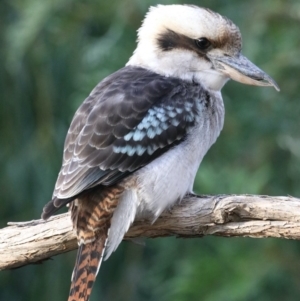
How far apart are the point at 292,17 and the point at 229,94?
58 cm

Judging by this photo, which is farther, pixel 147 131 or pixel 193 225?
pixel 147 131

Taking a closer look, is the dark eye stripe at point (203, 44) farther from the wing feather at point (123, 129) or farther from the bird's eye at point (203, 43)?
the wing feather at point (123, 129)

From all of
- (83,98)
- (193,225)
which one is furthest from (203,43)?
(83,98)

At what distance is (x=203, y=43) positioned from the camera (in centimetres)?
418

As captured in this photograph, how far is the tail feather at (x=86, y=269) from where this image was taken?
3.69 m

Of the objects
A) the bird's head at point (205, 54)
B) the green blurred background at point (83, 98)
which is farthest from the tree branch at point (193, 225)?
the green blurred background at point (83, 98)

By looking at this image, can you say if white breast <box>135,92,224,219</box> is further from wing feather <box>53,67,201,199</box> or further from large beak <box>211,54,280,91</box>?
large beak <box>211,54,280,91</box>

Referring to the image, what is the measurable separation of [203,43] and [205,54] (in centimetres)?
4

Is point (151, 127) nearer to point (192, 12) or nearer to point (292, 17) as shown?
point (192, 12)

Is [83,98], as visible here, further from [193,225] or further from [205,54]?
[193,225]

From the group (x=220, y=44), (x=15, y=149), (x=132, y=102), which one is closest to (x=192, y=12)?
(x=220, y=44)

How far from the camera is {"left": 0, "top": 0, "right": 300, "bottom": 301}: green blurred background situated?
5.55 meters

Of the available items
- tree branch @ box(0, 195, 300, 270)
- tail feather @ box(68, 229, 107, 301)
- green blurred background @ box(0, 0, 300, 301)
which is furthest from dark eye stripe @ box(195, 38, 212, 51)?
green blurred background @ box(0, 0, 300, 301)

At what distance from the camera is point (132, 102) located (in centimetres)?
390
